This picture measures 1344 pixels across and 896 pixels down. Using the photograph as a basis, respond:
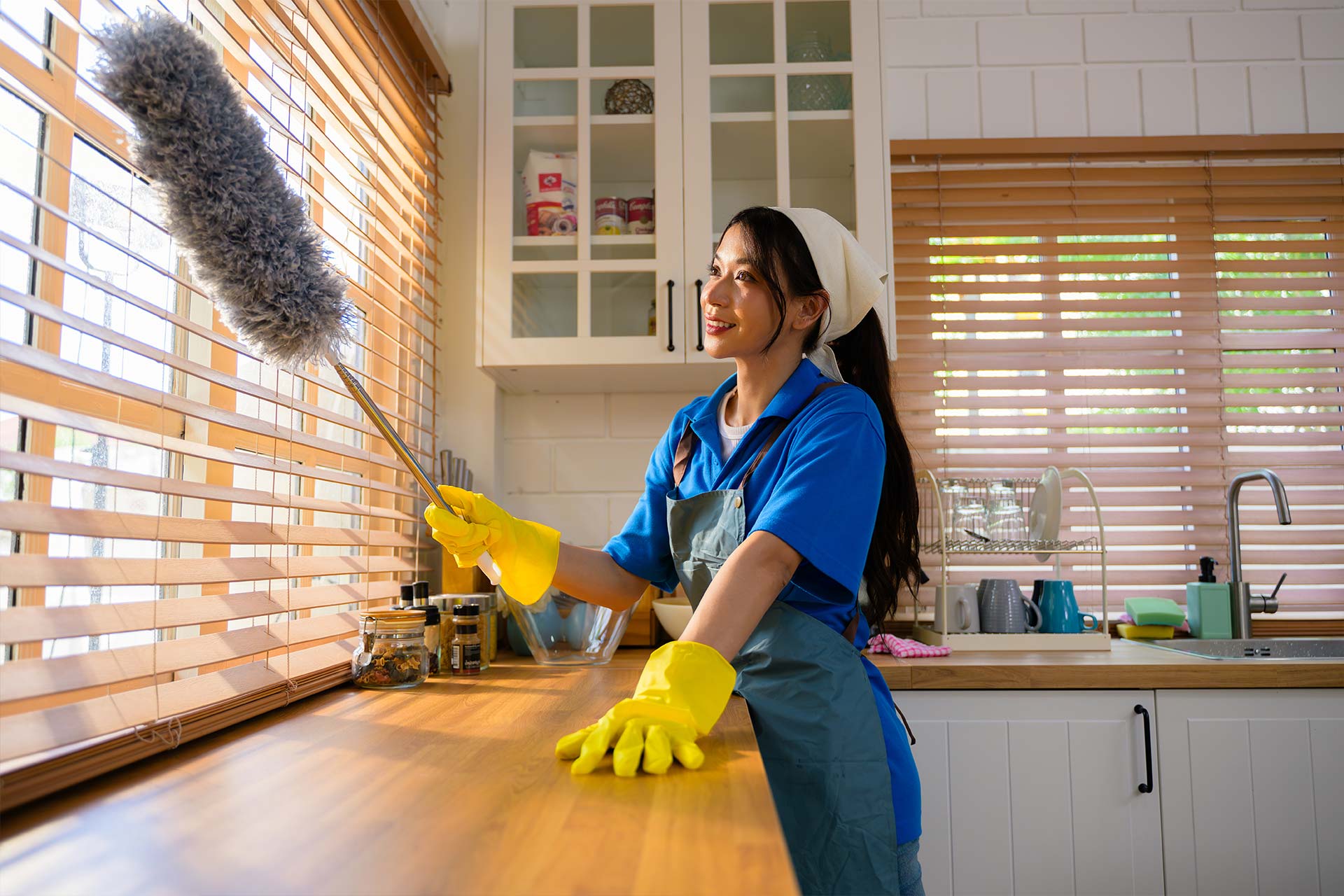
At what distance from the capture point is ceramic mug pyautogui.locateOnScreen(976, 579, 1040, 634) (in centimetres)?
192

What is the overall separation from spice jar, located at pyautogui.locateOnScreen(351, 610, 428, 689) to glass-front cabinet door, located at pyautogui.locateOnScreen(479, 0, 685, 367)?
0.67 metres

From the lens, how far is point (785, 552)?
3.41ft

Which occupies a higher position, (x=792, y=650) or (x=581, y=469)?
(x=581, y=469)

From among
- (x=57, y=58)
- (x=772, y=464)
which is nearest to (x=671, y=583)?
(x=772, y=464)

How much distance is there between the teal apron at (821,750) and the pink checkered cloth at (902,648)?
0.63 metres

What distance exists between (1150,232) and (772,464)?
5.33 feet

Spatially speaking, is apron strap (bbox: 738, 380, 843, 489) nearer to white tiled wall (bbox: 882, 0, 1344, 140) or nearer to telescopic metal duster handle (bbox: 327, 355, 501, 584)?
telescopic metal duster handle (bbox: 327, 355, 501, 584)

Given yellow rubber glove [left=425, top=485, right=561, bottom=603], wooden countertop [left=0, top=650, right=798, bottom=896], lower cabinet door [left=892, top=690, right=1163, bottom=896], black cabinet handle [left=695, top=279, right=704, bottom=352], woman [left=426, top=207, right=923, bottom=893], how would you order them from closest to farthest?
wooden countertop [left=0, top=650, right=798, bottom=896]
woman [left=426, top=207, right=923, bottom=893]
yellow rubber glove [left=425, top=485, right=561, bottom=603]
lower cabinet door [left=892, top=690, right=1163, bottom=896]
black cabinet handle [left=695, top=279, right=704, bottom=352]

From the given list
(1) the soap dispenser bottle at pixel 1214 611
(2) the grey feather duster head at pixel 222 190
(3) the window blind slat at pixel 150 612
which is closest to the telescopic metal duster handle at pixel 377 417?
(2) the grey feather duster head at pixel 222 190

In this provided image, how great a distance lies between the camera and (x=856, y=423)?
3.74 ft

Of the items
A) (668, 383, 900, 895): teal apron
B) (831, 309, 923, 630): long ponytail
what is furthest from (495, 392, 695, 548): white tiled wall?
(668, 383, 900, 895): teal apron

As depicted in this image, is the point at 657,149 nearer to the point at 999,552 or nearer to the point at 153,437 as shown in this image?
the point at 999,552

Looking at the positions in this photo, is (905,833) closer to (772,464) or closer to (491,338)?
(772,464)

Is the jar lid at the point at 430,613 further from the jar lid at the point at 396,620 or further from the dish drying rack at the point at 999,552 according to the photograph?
the dish drying rack at the point at 999,552
